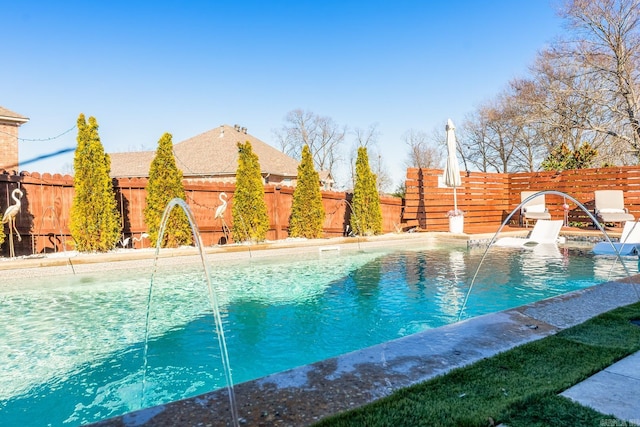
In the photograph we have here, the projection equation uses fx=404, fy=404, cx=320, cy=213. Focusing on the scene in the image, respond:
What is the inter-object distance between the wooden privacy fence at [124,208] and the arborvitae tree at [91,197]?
28.2 inches

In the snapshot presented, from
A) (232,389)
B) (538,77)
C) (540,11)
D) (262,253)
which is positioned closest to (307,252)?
(262,253)

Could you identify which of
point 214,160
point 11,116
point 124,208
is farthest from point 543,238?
point 11,116

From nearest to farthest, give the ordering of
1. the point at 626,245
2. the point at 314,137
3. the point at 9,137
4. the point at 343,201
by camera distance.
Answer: the point at 626,245 < the point at 343,201 < the point at 9,137 < the point at 314,137

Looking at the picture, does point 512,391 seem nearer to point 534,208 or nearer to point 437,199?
point 437,199

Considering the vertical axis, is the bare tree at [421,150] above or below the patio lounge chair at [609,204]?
above

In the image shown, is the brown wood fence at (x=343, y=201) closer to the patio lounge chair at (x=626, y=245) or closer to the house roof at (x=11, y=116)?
the patio lounge chair at (x=626, y=245)

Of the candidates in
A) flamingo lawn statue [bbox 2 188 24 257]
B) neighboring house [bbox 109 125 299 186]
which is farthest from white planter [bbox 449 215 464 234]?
flamingo lawn statue [bbox 2 188 24 257]

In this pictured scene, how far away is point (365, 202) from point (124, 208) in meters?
7.06

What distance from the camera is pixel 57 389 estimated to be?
3.07 m

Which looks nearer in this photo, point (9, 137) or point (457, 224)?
point (457, 224)

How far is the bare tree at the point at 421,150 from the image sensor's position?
1830 inches

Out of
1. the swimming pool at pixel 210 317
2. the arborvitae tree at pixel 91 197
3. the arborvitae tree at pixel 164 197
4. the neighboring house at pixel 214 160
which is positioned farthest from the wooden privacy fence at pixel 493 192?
the arborvitae tree at pixel 91 197

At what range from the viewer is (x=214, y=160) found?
842 inches

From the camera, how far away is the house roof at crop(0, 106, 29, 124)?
53.3 ft
